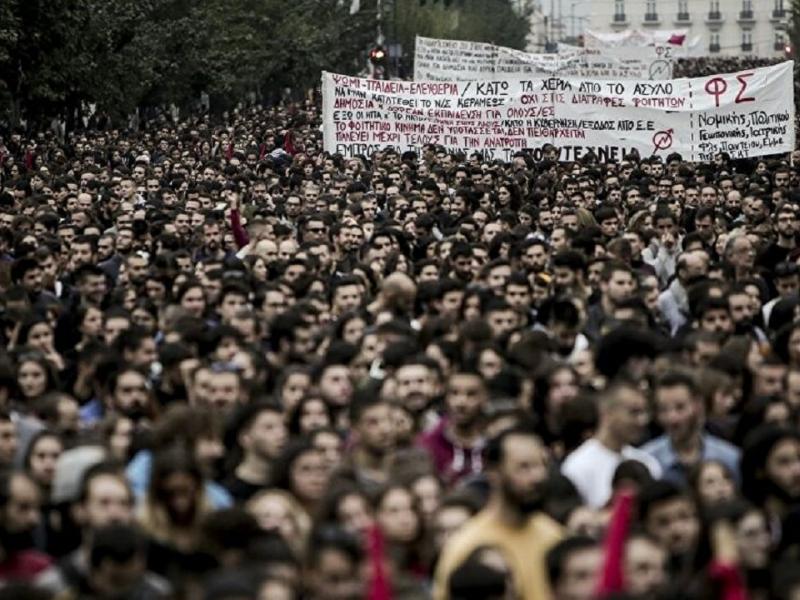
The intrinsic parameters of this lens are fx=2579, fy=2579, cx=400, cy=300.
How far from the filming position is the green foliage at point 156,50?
1609 inches

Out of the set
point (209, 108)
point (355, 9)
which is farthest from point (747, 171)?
point (355, 9)

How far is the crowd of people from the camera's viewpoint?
26.0ft

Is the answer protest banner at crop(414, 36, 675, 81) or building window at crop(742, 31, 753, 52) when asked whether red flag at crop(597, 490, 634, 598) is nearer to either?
protest banner at crop(414, 36, 675, 81)

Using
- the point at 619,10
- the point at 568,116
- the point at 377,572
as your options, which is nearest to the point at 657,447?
the point at 377,572

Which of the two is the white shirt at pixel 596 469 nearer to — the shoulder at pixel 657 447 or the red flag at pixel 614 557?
the shoulder at pixel 657 447

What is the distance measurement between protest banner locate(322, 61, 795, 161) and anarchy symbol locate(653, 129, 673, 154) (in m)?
0.01

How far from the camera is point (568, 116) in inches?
1206

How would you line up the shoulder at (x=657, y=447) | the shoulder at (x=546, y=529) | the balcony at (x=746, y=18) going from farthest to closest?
the balcony at (x=746, y=18), the shoulder at (x=657, y=447), the shoulder at (x=546, y=529)

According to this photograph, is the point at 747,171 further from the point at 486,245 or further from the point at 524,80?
the point at 486,245

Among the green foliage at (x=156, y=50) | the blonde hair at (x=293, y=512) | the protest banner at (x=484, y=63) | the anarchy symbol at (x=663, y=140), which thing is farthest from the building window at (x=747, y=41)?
the blonde hair at (x=293, y=512)

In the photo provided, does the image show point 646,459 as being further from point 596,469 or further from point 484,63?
point 484,63

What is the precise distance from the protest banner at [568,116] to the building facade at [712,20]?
137 meters

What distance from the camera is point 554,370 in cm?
1084

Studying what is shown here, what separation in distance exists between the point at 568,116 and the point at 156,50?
21.7 m
